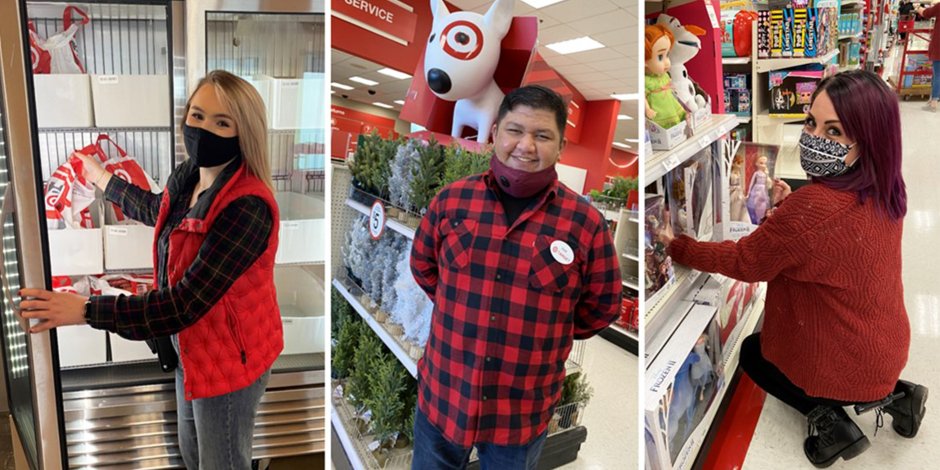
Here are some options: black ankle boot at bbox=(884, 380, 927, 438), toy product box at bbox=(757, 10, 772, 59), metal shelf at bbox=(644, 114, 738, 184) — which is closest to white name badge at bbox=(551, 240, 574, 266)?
metal shelf at bbox=(644, 114, 738, 184)

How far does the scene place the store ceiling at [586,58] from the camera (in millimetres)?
1646

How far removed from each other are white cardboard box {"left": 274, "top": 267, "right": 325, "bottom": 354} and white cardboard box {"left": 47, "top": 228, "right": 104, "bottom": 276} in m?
0.62

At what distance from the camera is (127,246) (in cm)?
210

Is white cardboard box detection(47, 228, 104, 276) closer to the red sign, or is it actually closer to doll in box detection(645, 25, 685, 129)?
the red sign

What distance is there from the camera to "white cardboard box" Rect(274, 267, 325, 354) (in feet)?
7.98

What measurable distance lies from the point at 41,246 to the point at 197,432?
2.22 feet

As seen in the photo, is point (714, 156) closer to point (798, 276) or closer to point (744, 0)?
point (798, 276)

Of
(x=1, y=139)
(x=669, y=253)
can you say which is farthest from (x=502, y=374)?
(x=1, y=139)

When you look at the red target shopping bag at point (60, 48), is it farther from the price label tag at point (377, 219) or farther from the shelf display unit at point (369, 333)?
the price label tag at point (377, 219)

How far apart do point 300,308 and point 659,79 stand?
162 cm

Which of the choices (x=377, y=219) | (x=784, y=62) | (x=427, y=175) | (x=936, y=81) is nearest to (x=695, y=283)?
(x=427, y=175)

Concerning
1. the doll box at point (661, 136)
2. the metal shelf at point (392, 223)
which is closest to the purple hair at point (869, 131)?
the doll box at point (661, 136)

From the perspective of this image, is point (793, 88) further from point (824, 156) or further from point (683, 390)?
point (683, 390)

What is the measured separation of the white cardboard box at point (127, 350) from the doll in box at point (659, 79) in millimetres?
2027
